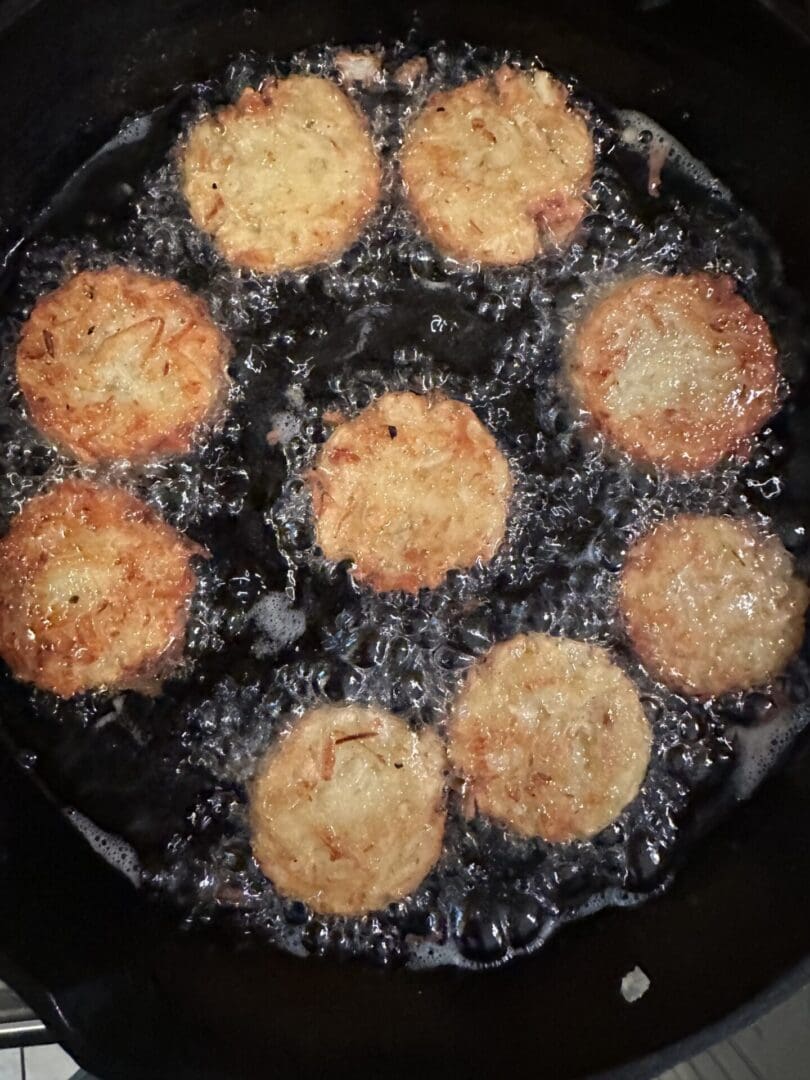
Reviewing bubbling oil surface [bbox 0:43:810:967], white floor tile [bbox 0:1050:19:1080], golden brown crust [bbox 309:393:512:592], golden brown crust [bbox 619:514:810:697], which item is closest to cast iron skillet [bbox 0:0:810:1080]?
bubbling oil surface [bbox 0:43:810:967]

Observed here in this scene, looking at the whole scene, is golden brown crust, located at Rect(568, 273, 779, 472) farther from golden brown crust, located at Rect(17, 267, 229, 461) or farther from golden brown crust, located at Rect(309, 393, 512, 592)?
golden brown crust, located at Rect(17, 267, 229, 461)

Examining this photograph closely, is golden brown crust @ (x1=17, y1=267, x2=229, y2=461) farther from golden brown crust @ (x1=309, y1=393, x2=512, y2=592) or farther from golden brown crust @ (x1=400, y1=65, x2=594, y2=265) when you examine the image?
golden brown crust @ (x1=400, y1=65, x2=594, y2=265)

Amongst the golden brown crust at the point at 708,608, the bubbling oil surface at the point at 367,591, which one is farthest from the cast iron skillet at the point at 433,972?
the golden brown crust at the point at 708,608

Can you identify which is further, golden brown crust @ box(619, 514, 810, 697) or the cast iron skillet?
golden brown crust @ box(619, 514, 810, 697)

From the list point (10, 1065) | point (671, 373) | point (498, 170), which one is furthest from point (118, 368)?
point (10, 1065)

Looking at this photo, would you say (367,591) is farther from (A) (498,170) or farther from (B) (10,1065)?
(B) (10,1065)

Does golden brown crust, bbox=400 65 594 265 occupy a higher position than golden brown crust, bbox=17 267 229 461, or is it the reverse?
golden brown crust, bbox=400 65 594 265
